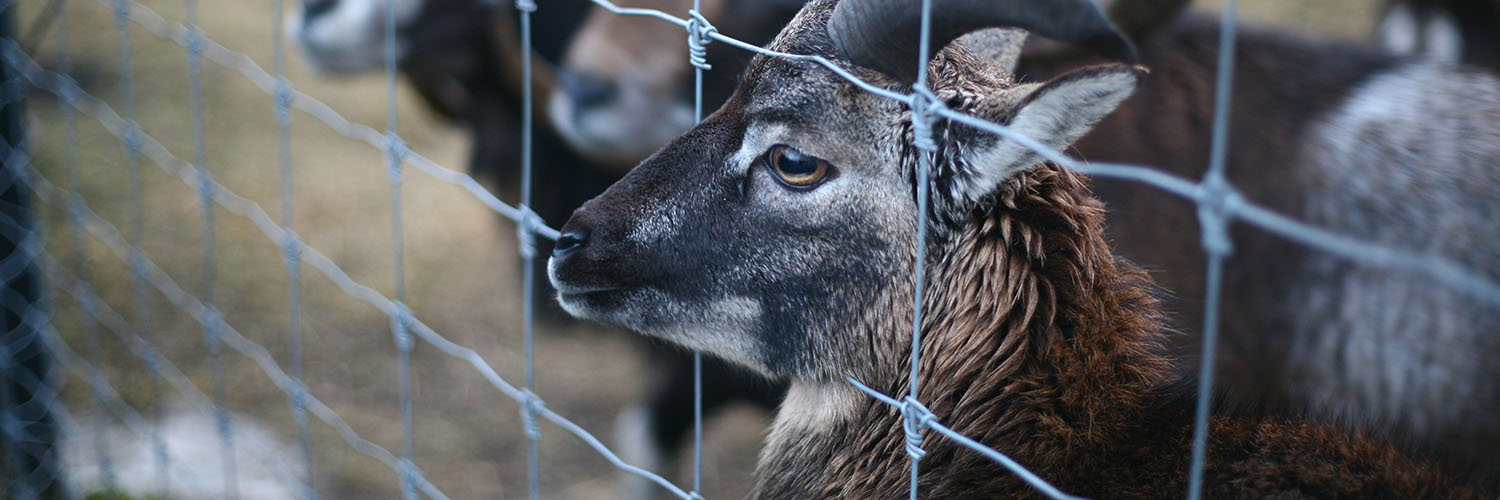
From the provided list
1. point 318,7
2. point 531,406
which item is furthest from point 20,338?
point 531,406

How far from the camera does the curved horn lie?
1445mm

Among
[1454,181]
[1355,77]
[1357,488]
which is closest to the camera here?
[1357,488]

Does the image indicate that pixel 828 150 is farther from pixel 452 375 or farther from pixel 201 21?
pixel 201 21

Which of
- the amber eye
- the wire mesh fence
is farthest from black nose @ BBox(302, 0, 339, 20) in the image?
the amber eye

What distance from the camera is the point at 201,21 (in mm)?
7098

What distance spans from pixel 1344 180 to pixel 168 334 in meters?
4.01

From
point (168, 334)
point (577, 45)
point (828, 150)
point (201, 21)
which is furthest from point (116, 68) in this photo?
point (828, 150)

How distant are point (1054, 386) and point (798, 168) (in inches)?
18.8

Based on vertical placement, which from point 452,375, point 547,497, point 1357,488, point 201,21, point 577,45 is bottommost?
point 547,497

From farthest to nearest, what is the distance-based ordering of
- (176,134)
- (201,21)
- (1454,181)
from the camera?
(201,21), (176,134), (1454,181)

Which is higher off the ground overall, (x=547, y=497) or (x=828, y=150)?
(x=828, y=150)

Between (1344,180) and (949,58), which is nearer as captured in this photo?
(949,58)

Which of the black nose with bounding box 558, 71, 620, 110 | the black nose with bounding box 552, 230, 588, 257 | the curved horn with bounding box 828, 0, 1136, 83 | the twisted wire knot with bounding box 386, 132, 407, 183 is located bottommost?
the black nose with bounding box 552, 230, 588, 257

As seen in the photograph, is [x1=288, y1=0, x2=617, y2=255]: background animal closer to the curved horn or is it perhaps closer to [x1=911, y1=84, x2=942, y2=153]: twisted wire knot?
the curved horn
